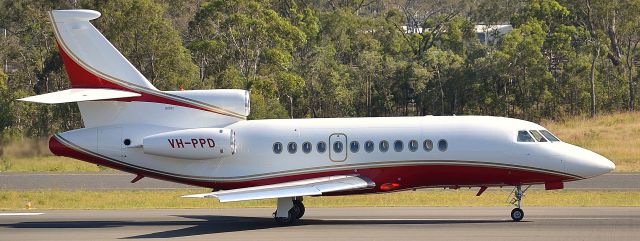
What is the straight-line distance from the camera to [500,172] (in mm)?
28328

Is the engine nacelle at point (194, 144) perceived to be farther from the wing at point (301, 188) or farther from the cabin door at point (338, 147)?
the cabin door at point (338, 147)

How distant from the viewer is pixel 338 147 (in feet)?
94.2

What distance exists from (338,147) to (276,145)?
1.61m

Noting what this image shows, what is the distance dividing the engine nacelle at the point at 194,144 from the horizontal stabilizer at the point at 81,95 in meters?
1.43

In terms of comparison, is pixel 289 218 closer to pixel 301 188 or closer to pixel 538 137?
pixel 301 188

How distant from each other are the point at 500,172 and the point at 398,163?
2539 millimetres

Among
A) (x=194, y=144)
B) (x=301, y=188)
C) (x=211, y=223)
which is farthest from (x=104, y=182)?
(x=301, y=188)

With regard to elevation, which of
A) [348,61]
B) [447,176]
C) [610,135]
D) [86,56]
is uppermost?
[348,61]

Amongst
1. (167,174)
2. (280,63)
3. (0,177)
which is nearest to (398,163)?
(167,174)

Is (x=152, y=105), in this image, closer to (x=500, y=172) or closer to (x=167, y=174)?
(x=167, y=174)

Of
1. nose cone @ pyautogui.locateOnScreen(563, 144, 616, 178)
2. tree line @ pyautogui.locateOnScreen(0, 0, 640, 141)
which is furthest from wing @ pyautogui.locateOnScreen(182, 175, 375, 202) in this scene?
tree line @ pyautogui.locateOnScreen(0, 0, 640, 141)

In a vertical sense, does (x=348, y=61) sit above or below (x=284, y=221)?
above

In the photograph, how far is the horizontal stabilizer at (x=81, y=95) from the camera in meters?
28.0

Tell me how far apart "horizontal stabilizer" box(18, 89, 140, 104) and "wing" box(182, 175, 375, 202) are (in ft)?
12.9
